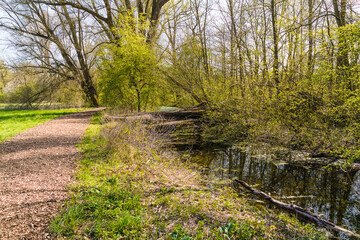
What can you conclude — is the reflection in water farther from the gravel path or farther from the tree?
the tree

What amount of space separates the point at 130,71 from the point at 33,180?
29.3ft

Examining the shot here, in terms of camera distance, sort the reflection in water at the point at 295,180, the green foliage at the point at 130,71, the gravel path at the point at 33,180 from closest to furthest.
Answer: the gravel path at the point at 33,180 → the reflection in water at the point at 295,180 → the green foliage at the point at 130,71

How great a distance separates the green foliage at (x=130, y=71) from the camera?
12523 mm

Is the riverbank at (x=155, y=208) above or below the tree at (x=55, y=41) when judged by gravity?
below

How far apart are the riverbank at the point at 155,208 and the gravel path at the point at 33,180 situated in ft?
0.91

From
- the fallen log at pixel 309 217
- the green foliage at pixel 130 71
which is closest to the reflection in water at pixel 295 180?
the fallen log at pixel 309 217

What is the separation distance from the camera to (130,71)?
41.8 feet

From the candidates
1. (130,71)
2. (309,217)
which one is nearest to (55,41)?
(130,71)

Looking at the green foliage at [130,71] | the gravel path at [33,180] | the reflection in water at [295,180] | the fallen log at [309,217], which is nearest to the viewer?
the gravel path at [33,180]

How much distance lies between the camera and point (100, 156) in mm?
6656

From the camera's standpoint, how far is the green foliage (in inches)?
493

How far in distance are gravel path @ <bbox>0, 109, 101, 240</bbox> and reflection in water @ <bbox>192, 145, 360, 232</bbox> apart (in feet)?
13.2

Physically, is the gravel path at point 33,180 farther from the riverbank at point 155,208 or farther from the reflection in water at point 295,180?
the reflection in water at point 295,180

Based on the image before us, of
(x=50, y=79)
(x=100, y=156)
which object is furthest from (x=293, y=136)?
(x=50, y=79)
